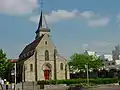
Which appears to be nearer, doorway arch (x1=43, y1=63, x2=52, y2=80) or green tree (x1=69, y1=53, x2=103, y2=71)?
doorway arch (x1=43, y1=63, x2=52, y2=80)

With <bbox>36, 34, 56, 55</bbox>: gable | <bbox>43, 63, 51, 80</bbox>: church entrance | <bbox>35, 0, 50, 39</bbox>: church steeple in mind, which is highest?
<bbox>35, 0, 50, 39</bbox>: church steeple

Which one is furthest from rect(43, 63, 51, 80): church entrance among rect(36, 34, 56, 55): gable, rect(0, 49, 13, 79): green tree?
rect(0, 49, 13, 79): green tree

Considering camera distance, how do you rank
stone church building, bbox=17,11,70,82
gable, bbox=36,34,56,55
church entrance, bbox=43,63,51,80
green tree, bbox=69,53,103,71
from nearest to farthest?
stone church building, bbox=17,11,70,82, church entrance, bbox=43,63,51,80, gable, bbox=36,34,56,55, green tree, bbox=69,53,103,71

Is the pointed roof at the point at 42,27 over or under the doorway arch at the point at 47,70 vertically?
over

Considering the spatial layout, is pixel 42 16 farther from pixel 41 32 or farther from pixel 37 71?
pixel 37 71

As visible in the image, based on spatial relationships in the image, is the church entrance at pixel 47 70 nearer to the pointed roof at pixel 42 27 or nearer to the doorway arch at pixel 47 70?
the doorway arch at pixel 47 70

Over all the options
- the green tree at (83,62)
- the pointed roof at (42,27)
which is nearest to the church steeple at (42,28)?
the pointed roof at (42,27)

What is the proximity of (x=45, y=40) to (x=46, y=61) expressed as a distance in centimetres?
516

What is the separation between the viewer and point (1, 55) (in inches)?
3014

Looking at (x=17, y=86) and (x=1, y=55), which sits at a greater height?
(x=1, y=55)

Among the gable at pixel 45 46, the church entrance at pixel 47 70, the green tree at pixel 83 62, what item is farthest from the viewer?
the green tree at pixel 83 62

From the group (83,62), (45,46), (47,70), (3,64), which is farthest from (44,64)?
(83,62)

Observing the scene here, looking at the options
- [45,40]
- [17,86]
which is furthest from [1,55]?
[17,86]

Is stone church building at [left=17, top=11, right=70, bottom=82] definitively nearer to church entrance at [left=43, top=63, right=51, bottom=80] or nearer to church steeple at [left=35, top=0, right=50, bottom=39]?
church entrance at [left=43, top=63, right=51, bottom=80]
